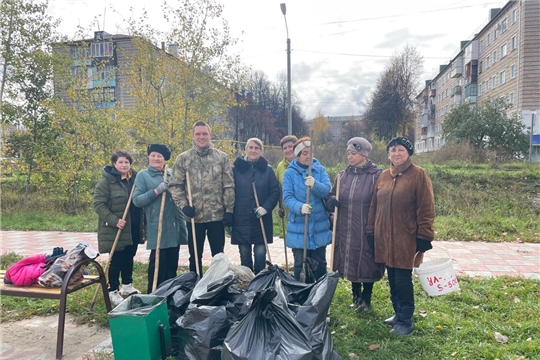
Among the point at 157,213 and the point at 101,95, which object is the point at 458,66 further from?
the point at 157,213

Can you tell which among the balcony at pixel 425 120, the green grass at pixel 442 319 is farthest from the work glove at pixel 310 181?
the balcony at pixel 425 120

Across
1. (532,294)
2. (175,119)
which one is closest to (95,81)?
(175,119)

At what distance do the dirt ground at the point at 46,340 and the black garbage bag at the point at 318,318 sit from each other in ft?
5.56

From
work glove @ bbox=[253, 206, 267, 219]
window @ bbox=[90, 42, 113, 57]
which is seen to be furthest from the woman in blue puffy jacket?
window @ bbox=[90, 42, 113, 57]

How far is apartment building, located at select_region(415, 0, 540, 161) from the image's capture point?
24172 mm

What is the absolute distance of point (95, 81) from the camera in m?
10.7

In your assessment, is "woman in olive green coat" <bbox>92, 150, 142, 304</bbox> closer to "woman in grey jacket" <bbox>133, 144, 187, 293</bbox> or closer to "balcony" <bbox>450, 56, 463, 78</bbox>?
"woman in grey jacket" <bbox>133, 144, 187, 293</bbox>

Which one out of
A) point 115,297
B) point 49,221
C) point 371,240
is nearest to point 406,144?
point 371,240

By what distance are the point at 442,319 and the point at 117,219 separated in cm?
335

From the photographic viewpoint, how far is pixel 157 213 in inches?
157

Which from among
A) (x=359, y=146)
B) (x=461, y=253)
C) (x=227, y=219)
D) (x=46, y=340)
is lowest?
(x=46, y=340)

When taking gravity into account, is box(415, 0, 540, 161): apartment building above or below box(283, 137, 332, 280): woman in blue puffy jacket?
above

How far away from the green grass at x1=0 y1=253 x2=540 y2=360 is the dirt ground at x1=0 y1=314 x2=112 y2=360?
0.50ft

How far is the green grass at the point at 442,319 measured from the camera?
2.95 m
